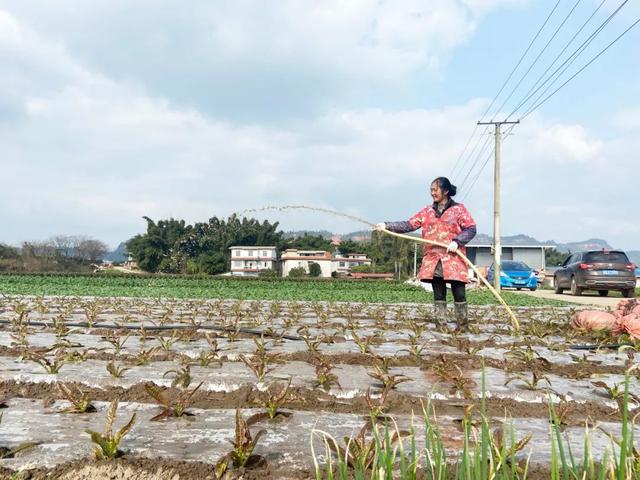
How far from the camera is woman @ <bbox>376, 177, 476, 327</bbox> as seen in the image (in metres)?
5.76

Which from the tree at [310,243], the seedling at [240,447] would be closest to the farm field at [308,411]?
the seedling at [240,447]

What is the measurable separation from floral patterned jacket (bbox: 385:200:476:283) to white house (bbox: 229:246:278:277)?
68.1 m

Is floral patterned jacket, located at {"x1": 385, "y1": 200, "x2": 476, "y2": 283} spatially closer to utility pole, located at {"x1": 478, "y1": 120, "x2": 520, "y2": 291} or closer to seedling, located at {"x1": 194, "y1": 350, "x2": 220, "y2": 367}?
seedling, located at {"x1": 194, "y1": 350, "x2": 220, "y2": 367}

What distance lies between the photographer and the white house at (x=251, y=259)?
74.1 metres

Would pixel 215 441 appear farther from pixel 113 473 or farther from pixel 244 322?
pixel 244 322

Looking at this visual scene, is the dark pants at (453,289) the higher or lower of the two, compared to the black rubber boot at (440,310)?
higher

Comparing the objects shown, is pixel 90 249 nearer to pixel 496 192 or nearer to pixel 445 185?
pixel 496 192

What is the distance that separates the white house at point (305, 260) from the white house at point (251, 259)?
2104mm

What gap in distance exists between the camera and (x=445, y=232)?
5902mm

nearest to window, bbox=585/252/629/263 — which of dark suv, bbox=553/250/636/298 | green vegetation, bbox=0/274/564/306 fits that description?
dark suv, bbox=553/250/636/298

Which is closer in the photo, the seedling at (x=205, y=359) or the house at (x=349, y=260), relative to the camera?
the seedling at (x=205, y=359)

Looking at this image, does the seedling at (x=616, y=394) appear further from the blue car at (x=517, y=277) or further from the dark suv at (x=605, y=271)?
the blue car at (x=517, y=277)

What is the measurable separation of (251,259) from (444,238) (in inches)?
2770

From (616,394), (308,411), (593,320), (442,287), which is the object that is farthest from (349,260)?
(308,411)
